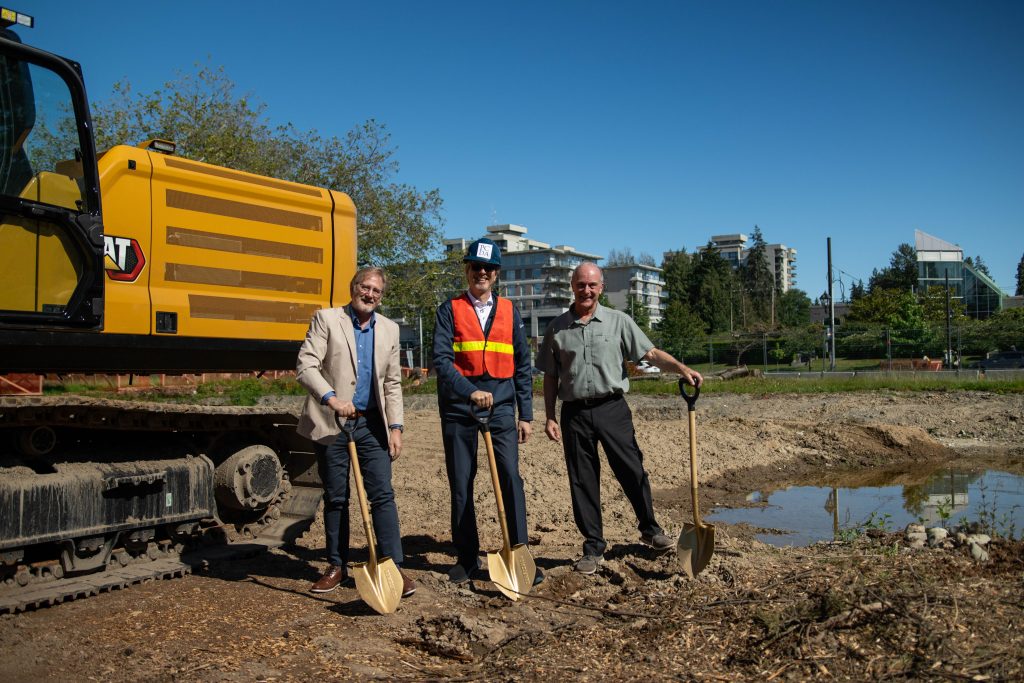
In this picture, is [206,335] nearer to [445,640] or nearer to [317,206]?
[317,206]

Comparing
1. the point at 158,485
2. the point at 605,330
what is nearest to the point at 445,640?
the point at 605,330

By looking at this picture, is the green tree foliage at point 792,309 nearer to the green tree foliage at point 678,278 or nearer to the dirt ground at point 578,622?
the green tree foliage at point 678,278

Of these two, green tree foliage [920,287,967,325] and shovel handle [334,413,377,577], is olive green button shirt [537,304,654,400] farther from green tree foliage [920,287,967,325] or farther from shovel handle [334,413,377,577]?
green tree foliage [920,287,967,325]

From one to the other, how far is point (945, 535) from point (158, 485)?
17.9ft

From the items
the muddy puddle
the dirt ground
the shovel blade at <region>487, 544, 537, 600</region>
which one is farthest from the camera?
the muddy puddle

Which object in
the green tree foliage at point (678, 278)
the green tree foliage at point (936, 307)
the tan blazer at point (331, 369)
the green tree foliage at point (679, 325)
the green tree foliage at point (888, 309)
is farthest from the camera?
the green tree foliage at point (678, 278)

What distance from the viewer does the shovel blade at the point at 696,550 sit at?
5254mm

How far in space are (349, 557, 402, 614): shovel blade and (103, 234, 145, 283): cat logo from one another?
2.50 metres

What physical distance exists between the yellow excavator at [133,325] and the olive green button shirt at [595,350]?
94.5 inches

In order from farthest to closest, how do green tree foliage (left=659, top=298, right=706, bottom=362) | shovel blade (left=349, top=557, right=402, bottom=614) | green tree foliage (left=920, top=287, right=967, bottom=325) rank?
green tree foliage (left=659, top=298, right=706, bottom=362), green tree foliage (left=920, top=287, right=967, bottom=325), shovel blade (left=349, top=557, right=402, bottom=614)

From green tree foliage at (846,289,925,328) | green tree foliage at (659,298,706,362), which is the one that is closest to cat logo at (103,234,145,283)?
green tree foliage at (846,289,925,328)

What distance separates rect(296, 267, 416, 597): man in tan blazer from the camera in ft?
17.9

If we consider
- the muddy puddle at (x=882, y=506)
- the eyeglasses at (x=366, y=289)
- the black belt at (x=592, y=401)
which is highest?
the eyeglasses at (x=366, y=289)

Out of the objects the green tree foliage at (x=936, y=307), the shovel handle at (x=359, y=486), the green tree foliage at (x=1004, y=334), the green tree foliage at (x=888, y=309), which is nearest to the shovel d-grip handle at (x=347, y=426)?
the shovel handle at (x=359, y=486)
